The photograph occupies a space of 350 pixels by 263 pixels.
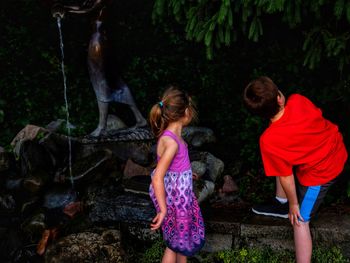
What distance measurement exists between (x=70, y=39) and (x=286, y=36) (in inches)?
119

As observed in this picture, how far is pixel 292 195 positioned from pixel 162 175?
893 millimetres

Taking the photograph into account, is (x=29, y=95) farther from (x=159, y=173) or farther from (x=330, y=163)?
(x=330, y=163)

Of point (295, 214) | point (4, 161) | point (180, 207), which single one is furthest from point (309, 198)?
point (4, 161)

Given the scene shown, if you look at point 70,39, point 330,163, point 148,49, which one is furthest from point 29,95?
point 330,163

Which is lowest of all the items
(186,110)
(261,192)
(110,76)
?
(261,192)

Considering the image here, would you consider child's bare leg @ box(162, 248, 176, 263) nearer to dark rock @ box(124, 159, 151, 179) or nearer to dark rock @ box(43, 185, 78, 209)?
dark rock @ box(124, 159, 151, 179)

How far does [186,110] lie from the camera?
2988mm

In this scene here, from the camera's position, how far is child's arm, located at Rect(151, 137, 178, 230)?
9.40 ft

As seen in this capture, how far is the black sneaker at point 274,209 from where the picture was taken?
3.70 meters

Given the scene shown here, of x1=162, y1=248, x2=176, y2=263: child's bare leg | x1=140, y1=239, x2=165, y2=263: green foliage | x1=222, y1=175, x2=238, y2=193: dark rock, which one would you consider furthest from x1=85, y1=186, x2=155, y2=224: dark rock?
x1=222, y1=175, x2=238, y2=193: dark rock

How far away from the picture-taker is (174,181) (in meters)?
3.08

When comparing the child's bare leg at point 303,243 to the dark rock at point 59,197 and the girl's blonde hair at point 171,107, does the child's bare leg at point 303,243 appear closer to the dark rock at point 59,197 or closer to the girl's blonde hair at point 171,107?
the girl's blonde hair at point 171,107

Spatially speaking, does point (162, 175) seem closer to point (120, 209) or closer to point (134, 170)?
point (120, 209)

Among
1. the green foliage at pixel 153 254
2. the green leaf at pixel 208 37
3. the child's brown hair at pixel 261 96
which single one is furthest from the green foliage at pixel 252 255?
the green leaf at pixel 208 37
